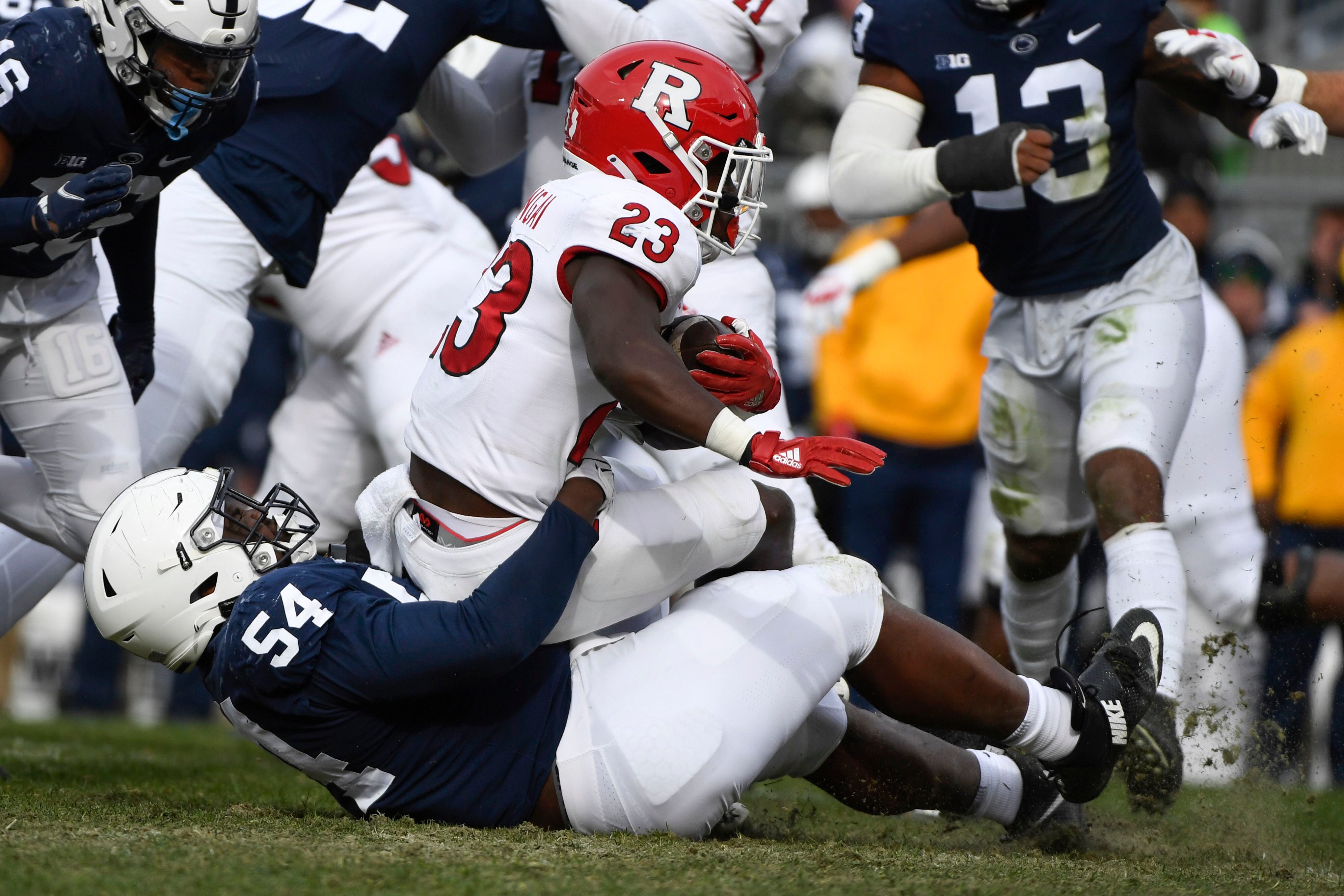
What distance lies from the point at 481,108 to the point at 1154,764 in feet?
9.34

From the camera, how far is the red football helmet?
297 centimetres

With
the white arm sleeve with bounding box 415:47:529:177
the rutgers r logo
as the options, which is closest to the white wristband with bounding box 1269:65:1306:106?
the rutgers r logo

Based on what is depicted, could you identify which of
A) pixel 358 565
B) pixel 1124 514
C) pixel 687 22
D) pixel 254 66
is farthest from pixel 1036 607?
pixel 254 66

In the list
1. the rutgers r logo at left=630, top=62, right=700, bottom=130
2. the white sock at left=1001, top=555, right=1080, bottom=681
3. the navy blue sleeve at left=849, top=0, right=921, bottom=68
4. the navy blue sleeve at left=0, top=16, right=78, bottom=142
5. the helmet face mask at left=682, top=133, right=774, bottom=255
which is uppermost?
the navy blue sleeve at left=0, top=16, right=78, bottom=142

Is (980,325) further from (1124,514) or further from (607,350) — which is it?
(607,350)

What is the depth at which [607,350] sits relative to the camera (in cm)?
254

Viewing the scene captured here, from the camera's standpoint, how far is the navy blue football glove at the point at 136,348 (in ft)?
12.6

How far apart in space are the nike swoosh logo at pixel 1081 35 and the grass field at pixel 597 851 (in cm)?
189

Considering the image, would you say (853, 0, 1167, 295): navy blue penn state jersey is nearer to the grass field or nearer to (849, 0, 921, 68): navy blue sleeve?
(849, 0, 921, 68): navy blue sleeve

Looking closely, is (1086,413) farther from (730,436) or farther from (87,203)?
(87,203)

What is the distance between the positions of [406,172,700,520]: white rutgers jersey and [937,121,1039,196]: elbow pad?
3.61 ft

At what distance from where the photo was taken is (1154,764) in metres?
3.17

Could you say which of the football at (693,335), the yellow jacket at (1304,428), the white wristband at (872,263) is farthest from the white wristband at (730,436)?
the yellow jacket at (1304,428)

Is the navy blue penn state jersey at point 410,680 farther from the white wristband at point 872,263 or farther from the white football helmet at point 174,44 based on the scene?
the white wristband at point 872,263
